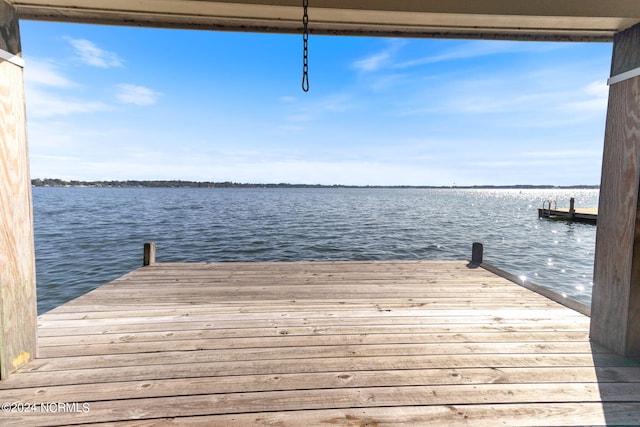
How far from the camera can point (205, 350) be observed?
254 centimetres

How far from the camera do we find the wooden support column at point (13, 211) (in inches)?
83.1

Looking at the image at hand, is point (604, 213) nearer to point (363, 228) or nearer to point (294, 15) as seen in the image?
point (294, 15)

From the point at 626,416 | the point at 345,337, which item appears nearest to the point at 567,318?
the point at 626,416

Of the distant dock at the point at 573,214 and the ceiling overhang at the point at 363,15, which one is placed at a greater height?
the ceiling overhang at the point at 363,15

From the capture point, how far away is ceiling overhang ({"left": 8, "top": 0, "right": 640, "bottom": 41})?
229 centimetres

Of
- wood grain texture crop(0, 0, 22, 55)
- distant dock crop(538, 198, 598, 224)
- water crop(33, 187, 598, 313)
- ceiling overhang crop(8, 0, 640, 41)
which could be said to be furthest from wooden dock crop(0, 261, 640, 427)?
distant dock crop(538, 198, 598, 224)

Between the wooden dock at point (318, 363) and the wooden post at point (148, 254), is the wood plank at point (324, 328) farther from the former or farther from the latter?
the wooden post at point (148, 254)

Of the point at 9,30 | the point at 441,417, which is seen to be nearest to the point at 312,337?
the point at 441,417

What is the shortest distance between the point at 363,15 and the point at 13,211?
2.98 metres

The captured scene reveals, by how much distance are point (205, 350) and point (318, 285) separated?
6.70ft

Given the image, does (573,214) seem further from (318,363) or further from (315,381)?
(315,381)

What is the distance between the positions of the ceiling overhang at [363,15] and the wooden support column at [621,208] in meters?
0.39

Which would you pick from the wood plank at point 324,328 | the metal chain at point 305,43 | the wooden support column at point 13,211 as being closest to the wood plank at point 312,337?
the wood plank at point 324,328

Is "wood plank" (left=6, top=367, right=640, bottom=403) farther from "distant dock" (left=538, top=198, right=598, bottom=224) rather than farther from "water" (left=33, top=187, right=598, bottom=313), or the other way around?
"distant dock" (left=538, top=198, right=598, bottom=224)
